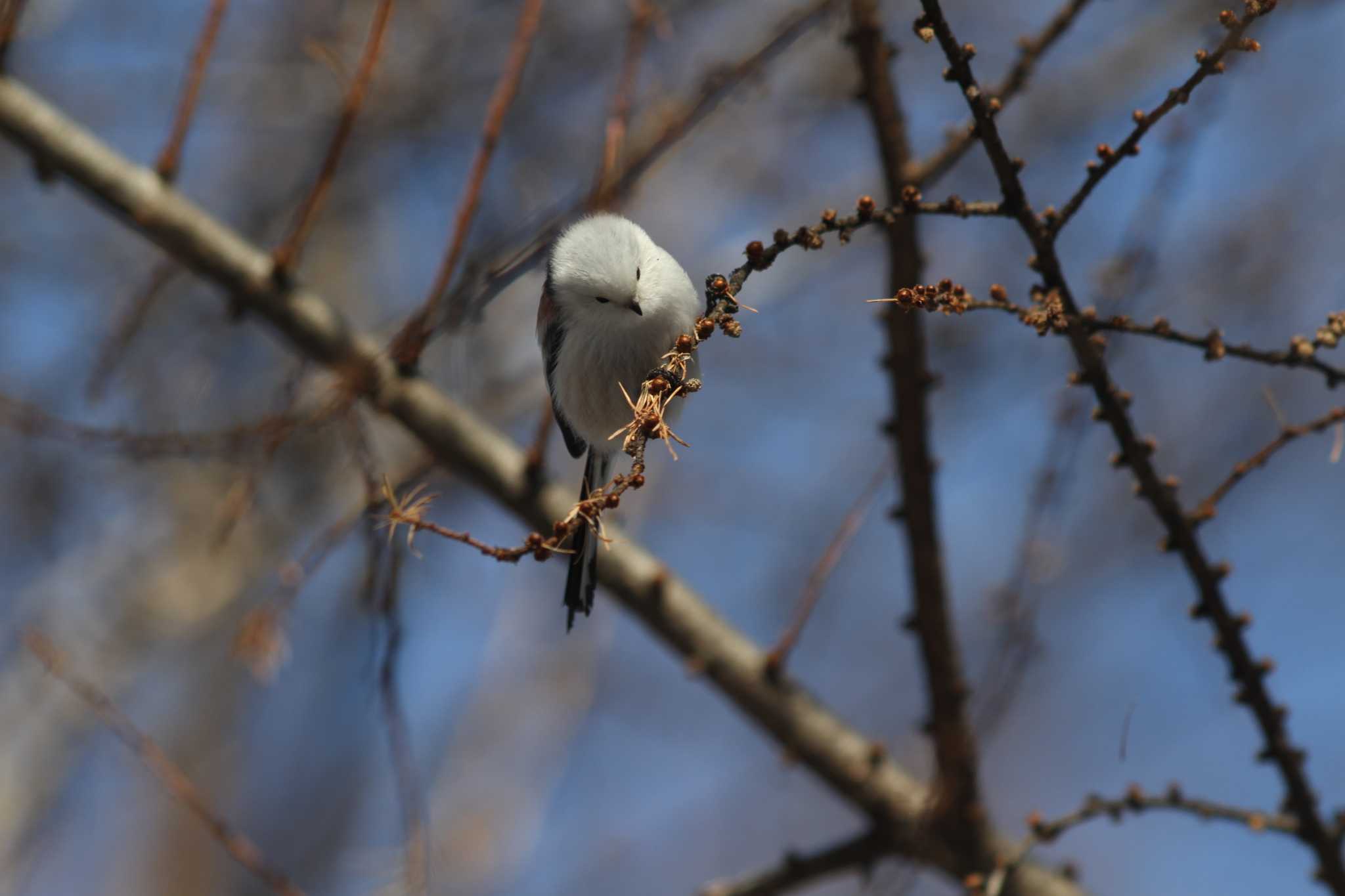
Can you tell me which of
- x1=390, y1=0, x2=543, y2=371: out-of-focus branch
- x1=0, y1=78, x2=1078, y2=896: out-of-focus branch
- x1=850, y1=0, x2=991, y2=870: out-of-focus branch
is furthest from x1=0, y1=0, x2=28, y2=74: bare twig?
x1=850, y1=0, x2=991, y2=870: out-of-focus branch

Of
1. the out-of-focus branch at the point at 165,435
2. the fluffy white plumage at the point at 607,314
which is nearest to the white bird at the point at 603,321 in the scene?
the fluffy white plumage at the point at 607,314

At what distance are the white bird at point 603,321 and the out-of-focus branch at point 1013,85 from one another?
611 millimetres

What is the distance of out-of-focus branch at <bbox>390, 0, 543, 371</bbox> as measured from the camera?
1505mm

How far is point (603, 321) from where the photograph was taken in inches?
48.2

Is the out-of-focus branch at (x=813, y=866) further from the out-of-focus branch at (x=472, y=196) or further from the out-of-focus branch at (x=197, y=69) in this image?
the out-of-focus branch at (x=197, y=69)

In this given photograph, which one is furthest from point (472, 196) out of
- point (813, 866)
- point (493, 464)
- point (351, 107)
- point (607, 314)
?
point (813, 866)

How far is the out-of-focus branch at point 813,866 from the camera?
80.3 inches

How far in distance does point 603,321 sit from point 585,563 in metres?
0.30

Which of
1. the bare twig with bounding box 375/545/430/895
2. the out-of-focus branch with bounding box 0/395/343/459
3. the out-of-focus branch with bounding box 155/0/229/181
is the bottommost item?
the bare twig with bounding box 375/545/430/895

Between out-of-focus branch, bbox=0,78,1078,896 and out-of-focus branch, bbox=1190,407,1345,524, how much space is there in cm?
85

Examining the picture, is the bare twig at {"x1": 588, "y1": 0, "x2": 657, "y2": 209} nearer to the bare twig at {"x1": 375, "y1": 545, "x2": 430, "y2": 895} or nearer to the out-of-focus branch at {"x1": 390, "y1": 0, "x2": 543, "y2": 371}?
the out-of-focus branch at {"x1": 390, "y1": 0, "x2": 543, "y2": 371}

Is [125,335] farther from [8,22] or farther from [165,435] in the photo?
[8,22]

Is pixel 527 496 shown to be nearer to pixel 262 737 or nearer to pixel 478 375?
pixel 478 375

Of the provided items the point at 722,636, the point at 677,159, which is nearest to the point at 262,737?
the point at 677,159
